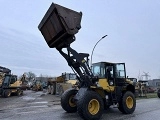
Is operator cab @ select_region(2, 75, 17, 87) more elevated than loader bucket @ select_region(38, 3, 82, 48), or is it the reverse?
loader bucket @ select_region(38, 3, 82, 48)

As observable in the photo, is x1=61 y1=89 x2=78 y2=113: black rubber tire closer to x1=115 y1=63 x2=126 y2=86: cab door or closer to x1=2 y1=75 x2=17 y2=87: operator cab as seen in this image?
x1=115 y1=63 x2=126 y2=86: cab door

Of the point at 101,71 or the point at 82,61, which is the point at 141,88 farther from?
the point at 82,61

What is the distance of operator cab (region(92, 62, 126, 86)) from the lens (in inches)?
509

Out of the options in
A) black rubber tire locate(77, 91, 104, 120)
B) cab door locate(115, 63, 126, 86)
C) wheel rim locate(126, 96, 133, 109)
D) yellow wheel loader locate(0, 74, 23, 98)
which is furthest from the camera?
yellow wheel loader locate(0, 74, 23, 98)

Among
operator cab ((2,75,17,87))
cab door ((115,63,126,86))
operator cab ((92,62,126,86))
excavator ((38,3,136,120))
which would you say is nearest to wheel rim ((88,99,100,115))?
excavator ((38,3,136,120))

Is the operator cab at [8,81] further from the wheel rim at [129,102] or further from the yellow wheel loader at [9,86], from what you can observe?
the wheel rim at [129,102]

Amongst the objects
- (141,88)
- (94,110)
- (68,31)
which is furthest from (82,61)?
(141,88)

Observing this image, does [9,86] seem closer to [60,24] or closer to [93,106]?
[93,106]

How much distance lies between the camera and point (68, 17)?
35.5ft

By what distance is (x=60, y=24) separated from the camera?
10.8 meters

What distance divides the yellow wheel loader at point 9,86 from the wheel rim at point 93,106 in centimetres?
2025

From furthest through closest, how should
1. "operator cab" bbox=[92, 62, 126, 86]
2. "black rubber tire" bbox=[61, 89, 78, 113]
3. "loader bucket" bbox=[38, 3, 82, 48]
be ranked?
"operator cab" bbox=[92, 62, 126, 86] → "black rubber tire" bbox=[61, 89, 78, 113] → "loader bucket" bbox=[38, 3, 82, 48]

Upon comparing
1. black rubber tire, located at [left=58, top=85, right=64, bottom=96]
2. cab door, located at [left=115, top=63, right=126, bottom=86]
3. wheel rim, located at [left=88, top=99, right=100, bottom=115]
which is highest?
cab door, located at [left=115, top=63, right=126, bottom=86]

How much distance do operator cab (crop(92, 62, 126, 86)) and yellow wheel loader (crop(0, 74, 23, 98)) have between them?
1883cm
